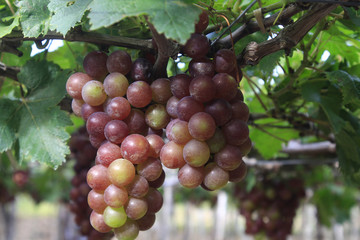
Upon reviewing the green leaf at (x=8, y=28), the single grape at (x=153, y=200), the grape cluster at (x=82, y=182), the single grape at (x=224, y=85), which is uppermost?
the green leaf at (x=8, y=28)

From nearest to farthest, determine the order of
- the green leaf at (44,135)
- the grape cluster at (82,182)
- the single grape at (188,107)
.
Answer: the single grape at (188,107) → the green leaf at (44,135) → the grape cluster at (82,182)

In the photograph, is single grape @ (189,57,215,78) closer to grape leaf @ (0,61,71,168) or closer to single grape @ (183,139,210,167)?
single grape @ (183,139,210,167)

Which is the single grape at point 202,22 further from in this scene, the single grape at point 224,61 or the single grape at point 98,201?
the single grape at point 98,201

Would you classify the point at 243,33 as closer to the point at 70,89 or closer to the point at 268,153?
the point at 70,89

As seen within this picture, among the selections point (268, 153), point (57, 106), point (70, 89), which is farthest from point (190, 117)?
point (268, 153)

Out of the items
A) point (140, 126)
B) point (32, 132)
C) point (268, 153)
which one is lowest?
point (268, 153)

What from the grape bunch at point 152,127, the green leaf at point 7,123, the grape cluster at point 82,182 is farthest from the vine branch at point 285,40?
the grape cluster at point 82,182

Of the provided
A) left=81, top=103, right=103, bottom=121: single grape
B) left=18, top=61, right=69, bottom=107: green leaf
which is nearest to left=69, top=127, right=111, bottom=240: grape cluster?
left=18, top=61, right=69, bottom=107: green leaf
